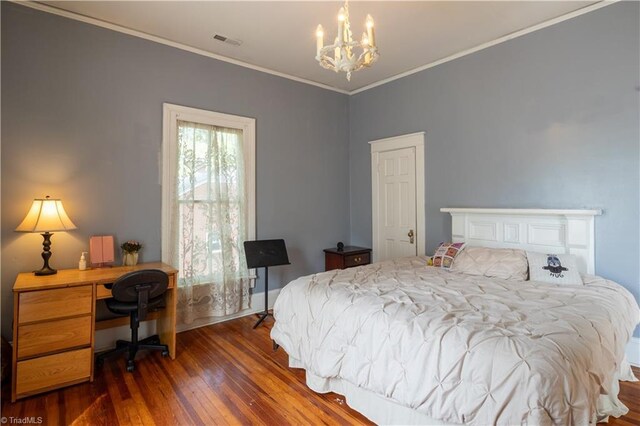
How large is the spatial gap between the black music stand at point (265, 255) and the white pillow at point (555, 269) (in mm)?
2463

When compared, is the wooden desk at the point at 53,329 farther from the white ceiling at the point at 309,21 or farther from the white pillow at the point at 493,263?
the white pillow at the point at 493,263

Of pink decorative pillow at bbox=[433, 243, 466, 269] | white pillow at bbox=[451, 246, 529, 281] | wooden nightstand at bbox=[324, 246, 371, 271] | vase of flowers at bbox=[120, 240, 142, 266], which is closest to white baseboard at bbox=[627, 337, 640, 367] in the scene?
white pillow at bbox=[451, 246, 529, 281]

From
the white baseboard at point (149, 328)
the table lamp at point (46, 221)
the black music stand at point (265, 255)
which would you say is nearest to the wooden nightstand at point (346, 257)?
the black music stand at point (265, 255)

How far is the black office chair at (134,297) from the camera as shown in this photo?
258cm

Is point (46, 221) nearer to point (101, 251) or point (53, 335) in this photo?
point (101, 251)

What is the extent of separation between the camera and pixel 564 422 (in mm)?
1318

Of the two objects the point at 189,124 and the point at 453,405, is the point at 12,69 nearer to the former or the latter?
the point at 189,124

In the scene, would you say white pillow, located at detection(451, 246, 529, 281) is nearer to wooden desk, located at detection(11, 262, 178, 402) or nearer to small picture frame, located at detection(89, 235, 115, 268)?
wooden desk, located at detection(11, 262, 178, 402)

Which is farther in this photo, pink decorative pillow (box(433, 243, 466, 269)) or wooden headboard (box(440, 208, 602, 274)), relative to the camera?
pink decorative pillow (box(433, 243, 466, 269))

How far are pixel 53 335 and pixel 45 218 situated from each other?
2.95 feet

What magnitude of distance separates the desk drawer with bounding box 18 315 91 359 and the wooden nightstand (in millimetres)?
2809

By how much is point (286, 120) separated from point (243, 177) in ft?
3.39

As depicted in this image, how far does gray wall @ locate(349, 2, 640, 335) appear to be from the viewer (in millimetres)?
2740

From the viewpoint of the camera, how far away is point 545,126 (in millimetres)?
3154
